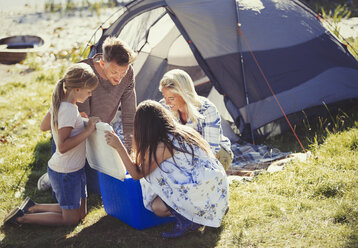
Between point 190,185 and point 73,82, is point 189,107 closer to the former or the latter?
point 190,185

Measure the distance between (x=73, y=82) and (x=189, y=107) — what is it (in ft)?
2.74

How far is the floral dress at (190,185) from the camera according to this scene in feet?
8.68

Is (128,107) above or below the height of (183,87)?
below

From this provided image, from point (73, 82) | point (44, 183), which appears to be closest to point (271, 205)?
point (73, 82)

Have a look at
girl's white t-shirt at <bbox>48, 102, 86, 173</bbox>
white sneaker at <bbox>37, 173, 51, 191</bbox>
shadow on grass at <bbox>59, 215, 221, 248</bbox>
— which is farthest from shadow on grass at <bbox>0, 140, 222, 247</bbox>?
white sneaker at <bbox>37, 173, 51, 191</bbox>

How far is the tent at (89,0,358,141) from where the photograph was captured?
4.29m

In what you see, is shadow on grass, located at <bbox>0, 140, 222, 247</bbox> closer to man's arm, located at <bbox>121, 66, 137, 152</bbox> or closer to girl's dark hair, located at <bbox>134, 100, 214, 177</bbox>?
girl's dark hair, located at <bbox>134, 100, 214, 177</bbox>

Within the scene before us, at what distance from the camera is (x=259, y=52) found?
173 inches

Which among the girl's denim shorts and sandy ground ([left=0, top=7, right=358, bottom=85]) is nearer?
the girl's denim shorts

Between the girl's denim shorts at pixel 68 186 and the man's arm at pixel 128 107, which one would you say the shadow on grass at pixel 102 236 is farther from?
the man's arm at pixel 128 107

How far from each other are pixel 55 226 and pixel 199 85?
2.88 m

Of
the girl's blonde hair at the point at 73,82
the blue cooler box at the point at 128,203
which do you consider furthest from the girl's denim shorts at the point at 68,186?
the girl's blonde hair at the point at 73,82

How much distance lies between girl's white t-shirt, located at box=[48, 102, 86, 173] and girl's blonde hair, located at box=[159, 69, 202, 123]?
0.66 meters

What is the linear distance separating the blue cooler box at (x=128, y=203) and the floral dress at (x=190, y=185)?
0.12 m
